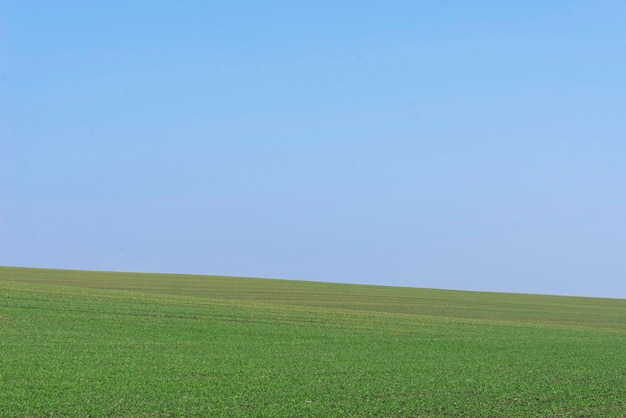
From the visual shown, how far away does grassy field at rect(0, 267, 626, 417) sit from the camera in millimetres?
14188

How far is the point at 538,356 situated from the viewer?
2452 centimetres

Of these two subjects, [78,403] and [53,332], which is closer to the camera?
[78,403]

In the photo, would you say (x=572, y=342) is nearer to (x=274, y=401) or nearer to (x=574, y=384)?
(x=574, y=384)

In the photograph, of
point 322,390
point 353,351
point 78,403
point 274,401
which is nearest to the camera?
point 78,403

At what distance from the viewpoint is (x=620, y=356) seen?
83.8 ft

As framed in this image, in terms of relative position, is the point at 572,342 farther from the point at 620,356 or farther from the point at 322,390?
the point at 322,390

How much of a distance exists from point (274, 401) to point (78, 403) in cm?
325

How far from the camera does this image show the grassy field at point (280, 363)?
1419 cm

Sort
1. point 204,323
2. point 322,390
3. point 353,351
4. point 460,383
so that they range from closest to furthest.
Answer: point 322,390
point 460,383
point 353,351
point 204,323

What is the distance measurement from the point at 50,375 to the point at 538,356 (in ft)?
47.0

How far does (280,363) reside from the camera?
1994 centimetres

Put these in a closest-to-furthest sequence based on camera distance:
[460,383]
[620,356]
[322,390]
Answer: [322,390]
[460,383]
[620,356]

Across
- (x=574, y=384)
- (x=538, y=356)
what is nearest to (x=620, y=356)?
(x=538, y=356)

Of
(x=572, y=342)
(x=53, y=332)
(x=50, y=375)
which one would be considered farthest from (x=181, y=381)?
(x=572, y=342)
